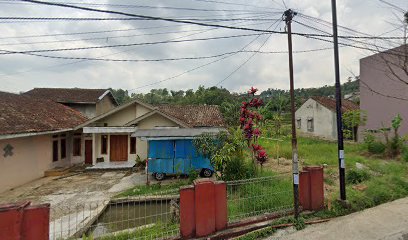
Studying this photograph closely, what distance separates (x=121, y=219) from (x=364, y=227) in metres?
6.69

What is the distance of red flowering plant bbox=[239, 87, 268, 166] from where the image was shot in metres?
8.91

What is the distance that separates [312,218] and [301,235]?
38.2 inches

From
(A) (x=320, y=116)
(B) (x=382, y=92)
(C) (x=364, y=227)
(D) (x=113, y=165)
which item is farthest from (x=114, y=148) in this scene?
(A) (x=320, y=116)

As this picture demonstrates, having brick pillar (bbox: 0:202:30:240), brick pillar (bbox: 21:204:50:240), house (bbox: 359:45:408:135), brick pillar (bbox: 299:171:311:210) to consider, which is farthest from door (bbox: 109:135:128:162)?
house (bbox: 359:45:408:135)

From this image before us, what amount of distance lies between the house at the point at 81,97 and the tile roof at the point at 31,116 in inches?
79.4

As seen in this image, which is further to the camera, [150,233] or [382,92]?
[382,92]

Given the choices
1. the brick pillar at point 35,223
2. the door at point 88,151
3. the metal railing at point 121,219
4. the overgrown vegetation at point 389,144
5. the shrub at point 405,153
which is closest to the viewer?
the brick pillar at point 35,223

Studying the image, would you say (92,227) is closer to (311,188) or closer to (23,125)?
(311,188)

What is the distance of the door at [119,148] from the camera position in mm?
15797

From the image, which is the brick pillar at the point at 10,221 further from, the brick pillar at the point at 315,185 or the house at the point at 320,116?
the house at the point at 320,116

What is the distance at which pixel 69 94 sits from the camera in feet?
72.1

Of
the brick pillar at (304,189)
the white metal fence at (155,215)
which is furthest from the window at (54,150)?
the brick pillar at (304,189)

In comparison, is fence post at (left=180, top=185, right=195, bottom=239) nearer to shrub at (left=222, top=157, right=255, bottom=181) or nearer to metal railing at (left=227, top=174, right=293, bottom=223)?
metal railing at (left=227, top=174, right=293, bottom=223)

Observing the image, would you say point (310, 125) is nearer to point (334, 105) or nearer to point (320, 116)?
point (320, 116)
